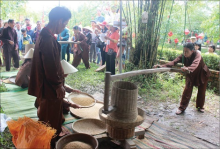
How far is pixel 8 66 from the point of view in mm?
6410

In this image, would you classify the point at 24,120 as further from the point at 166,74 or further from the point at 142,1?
the point at 166,74

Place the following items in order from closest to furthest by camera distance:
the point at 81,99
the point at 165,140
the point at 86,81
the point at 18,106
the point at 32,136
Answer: the point at 32,136
the point at 165,140
the point at 81,99
the point at 18,106
the point at 86,81

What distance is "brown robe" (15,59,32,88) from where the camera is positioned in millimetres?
4098

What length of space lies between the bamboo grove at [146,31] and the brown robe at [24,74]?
2.92 m

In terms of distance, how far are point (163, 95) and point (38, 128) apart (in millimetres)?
3665

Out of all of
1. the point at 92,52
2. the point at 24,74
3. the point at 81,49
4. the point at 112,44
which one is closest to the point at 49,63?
the point at 24,74

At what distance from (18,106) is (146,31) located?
3.83 metres

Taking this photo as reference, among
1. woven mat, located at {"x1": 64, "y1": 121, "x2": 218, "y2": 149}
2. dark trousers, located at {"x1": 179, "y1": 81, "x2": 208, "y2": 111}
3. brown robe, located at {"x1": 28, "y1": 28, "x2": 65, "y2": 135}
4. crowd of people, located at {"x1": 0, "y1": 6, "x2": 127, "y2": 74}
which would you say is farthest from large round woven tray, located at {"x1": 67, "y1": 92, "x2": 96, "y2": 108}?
crowd of people, located at {"x1": 0, "y1": 6, "x2": 127, "y2": 74}

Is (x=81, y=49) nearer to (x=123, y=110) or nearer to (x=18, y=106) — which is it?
(x=18, y=106)

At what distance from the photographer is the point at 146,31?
546cm

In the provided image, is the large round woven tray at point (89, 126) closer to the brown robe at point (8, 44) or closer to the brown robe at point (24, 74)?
the brown robe at point (24, 74)

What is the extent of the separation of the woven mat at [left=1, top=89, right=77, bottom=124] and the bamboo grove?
125 inches

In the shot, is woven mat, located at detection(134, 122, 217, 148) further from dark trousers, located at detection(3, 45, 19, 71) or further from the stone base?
dark trousers, located at detection(3, 45, 19, 71)

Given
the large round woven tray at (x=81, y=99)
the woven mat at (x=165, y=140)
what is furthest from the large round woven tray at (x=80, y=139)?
the large round woven tray at (x=81, y=99)
